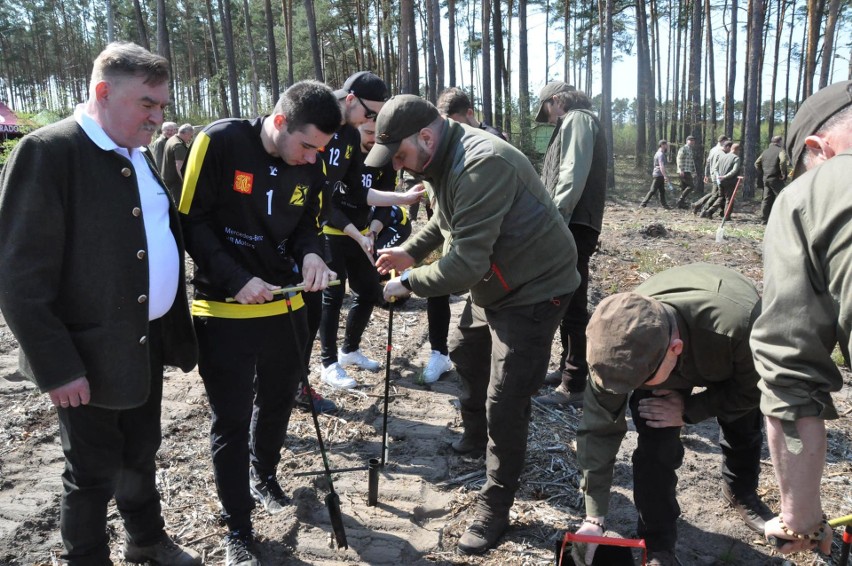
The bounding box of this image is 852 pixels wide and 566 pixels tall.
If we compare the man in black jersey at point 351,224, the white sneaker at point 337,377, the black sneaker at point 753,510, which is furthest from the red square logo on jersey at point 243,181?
the black sneaker at point 753,510

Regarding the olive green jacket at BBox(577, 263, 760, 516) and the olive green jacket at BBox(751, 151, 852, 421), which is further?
the olive green jacket at BBox(577, 263, 760, 516)

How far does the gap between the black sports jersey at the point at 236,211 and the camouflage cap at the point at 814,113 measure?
2.05 m

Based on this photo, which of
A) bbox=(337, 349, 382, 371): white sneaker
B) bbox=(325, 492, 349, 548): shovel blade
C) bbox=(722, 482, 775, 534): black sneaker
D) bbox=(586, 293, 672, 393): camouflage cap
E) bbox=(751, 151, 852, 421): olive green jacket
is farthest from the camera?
bbox=(337, 349, 382, 371): white sneaker

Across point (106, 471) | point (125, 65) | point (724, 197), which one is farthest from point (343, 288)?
point (724, 197)

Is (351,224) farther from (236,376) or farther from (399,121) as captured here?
(236,376)

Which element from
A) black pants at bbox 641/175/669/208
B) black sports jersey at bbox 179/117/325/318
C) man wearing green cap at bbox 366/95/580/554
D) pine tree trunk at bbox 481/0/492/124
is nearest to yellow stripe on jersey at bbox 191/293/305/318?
black sports jersey at bbox 179/117/325/318

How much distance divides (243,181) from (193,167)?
8.6 inches

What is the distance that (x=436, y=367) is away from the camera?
5.22 m

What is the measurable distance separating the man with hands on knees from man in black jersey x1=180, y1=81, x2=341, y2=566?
1406mm

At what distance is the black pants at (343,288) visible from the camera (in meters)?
4.74

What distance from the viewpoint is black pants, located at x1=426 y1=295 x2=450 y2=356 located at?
5.21 metres

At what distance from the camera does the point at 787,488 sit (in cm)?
184

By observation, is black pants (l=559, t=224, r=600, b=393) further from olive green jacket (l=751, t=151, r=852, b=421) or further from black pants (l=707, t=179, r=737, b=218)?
black pants (l=707, t=179, r=737, b=218)

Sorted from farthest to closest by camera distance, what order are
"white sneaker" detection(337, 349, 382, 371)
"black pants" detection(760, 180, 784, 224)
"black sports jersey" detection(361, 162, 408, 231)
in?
"black pants" detection(760, 180, 784, 224)
"white sneaker" detection(337, 349, 382, 371)
"black sports jersey" detection(361, 162, 408, 231)
